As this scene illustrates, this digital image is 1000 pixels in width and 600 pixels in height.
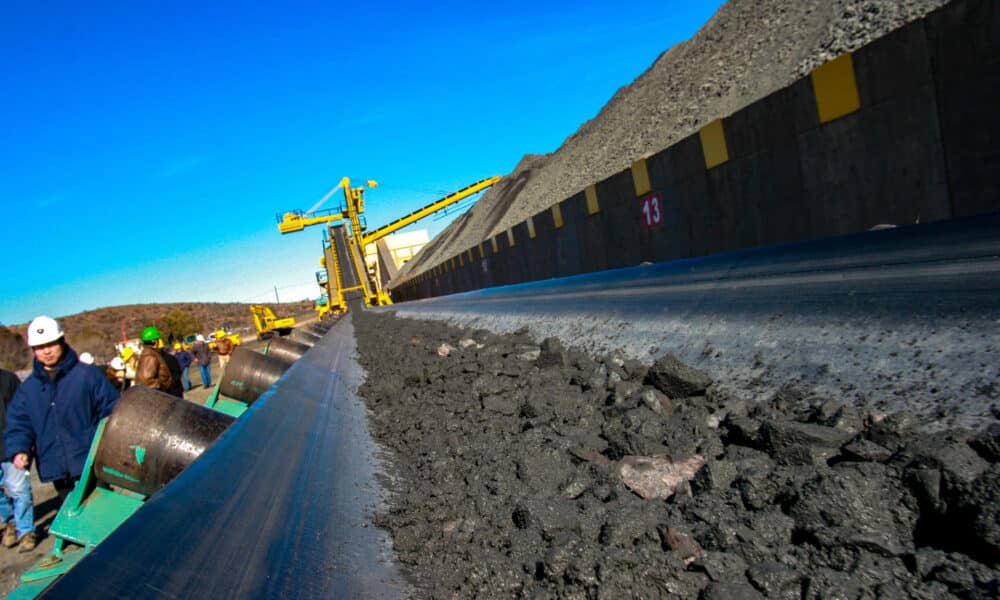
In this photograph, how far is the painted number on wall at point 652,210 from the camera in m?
7.98

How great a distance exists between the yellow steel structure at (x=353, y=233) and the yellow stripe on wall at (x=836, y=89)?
1115 inches

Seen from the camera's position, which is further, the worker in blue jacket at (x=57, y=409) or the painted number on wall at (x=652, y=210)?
the painted number on wall at (x=652, y=210)

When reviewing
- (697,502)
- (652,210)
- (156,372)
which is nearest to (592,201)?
(652,210)

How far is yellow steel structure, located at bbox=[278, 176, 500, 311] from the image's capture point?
32.9 metres

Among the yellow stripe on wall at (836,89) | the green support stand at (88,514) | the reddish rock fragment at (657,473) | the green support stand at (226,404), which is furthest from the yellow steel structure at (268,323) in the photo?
the reddish rock fragment at (657,473)

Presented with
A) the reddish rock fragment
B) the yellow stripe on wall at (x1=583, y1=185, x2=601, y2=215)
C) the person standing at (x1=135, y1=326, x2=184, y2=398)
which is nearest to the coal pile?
the reddish rock fragment

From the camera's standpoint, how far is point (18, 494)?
603cm

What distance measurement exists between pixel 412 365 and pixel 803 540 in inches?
116

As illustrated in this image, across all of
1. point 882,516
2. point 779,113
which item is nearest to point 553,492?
point 882,516

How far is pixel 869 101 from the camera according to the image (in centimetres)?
438

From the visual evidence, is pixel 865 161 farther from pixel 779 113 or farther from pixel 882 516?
pixel 882 516

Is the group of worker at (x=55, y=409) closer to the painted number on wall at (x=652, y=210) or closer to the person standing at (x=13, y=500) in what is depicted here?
the person standing at (x=13, y=500)

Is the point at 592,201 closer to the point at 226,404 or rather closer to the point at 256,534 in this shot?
the point at 226,404

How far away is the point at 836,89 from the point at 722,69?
1039 centimetres
